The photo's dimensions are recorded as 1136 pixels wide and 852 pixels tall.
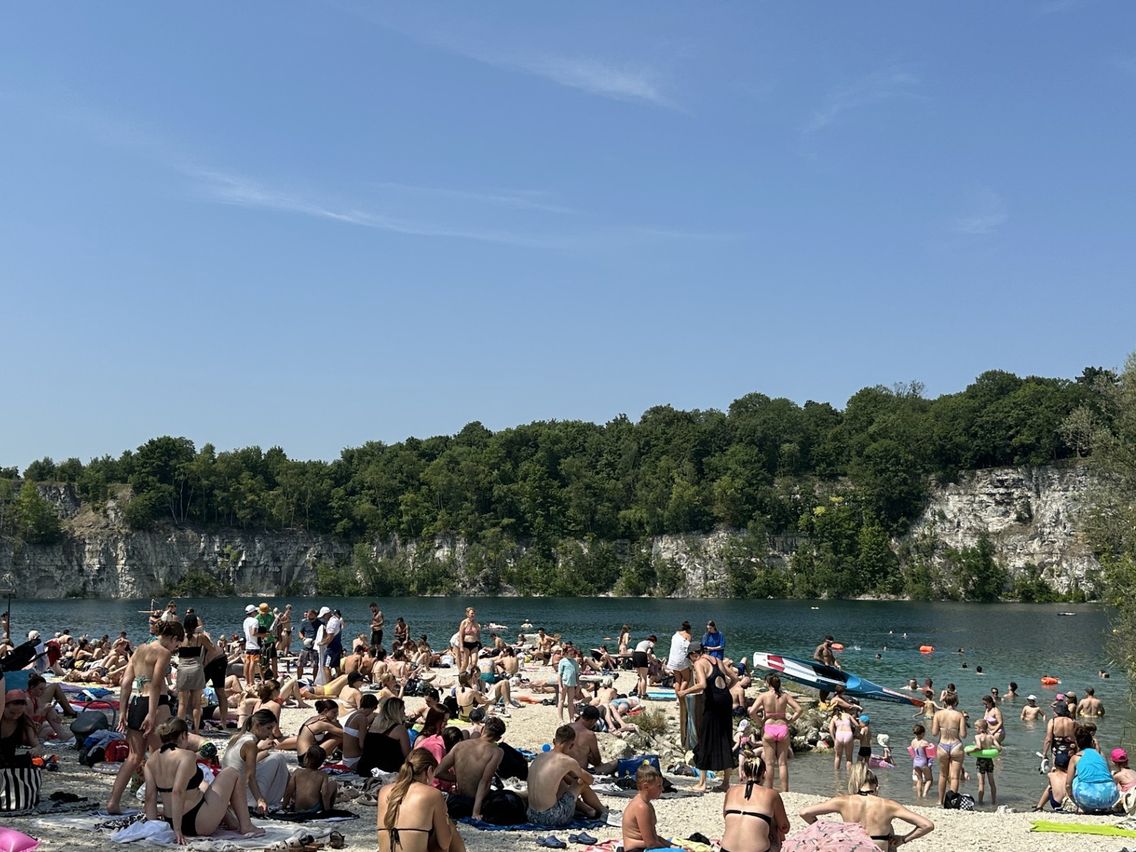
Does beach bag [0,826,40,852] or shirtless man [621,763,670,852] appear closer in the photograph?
beach bag [0,826,40,852]

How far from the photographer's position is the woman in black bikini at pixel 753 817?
8211mm

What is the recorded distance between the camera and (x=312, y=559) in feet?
Answer: 414

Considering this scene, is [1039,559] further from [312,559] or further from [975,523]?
[312,559]

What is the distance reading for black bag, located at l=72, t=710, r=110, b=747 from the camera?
13914 millimetres

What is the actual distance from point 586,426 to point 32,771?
140m

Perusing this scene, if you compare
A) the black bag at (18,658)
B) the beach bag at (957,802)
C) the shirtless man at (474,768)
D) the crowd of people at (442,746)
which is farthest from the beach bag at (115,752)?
the beach bag at (957,802)

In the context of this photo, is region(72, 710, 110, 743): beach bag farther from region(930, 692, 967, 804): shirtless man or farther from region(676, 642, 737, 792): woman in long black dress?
region(930, 692, 967, 804): shirtless man

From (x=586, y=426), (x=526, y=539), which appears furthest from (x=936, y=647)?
(x=586, y=426)

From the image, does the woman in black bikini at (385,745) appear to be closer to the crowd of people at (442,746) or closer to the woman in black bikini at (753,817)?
the crowd of people at (442,746)

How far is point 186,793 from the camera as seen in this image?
918 cm

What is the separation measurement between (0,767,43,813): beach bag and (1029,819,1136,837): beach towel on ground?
442 inches

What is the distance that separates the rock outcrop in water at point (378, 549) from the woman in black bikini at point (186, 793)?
97060 millimetres

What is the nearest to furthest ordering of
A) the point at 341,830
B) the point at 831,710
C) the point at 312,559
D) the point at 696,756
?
the point at 341,830, the point at 696,756, the point at 831,710, the point at 312,559

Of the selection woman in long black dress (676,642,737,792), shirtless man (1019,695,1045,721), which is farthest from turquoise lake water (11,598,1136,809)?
woman in long black dress (676,642,737,792)
